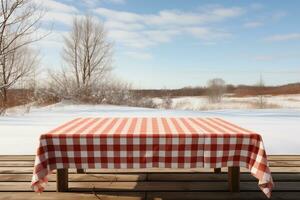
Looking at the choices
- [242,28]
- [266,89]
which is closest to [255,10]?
[242,28]

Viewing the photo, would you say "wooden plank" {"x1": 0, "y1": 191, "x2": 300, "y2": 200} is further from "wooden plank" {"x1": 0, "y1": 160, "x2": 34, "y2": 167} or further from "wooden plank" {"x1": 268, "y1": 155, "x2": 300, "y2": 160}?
"wooden plank" {"x1": 268, "y1": 155, "x2": 300, "y2": 160}

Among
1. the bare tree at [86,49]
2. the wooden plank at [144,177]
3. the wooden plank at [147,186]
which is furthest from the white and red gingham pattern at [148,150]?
the bare tree at [86,49]

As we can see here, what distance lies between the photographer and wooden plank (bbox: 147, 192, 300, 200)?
9.69ft

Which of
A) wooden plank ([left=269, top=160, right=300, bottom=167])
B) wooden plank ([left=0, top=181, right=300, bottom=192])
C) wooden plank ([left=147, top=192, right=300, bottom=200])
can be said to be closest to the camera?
wooden plank ([left=147, top=192, right=300, bottom=200])

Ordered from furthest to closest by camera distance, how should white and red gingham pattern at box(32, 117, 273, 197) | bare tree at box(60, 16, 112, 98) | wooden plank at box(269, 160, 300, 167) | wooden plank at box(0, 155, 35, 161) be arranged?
bare tree at box(60, 16, 112, 98) → wooden plank at box(0, 155, 35, 161) → wooden plank at box(269, 160, 300, 167) → white and red gingham pattern at box(32, 117, 273, 197)

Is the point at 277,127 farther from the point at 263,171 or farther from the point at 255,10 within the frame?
the point at 255,10

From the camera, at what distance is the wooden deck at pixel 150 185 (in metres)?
3.02

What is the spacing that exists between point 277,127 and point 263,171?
486 centimetres

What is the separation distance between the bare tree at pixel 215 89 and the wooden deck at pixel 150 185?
2603 cm

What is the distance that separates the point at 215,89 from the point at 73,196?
93.9 ft

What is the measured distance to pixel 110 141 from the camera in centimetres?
272

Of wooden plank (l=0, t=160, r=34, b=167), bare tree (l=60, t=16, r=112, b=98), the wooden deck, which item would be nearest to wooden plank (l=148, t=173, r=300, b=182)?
the wooden deck

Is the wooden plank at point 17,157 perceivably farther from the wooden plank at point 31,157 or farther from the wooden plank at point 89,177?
the wooden plank at point 89,177

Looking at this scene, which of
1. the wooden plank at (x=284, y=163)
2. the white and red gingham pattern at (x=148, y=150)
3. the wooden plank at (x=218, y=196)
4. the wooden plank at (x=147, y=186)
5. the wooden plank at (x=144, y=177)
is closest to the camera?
the white and red gingham pattern at (x=148, y=150)
